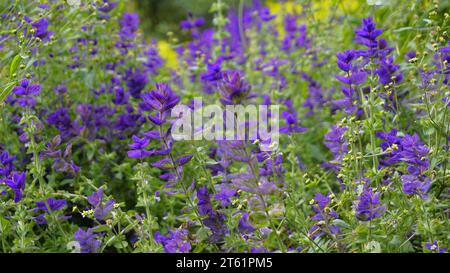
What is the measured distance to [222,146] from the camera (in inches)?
56.6

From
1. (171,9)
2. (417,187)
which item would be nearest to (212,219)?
(417,187)

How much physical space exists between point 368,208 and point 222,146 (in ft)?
1.21

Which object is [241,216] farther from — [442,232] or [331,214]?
[442,232]

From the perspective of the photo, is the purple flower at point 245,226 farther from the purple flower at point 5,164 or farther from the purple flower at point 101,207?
the purple flower at point 5,164

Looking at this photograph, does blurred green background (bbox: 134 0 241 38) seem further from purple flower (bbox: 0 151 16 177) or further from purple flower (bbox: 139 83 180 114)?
purple flower (bbox: 139 83 180 114)

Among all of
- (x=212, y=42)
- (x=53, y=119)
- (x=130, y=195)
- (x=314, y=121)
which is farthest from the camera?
(x=212, y=42)

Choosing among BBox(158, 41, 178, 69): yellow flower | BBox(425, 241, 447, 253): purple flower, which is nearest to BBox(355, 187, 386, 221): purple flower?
BBox(425, 241, 447, 253): purple flower

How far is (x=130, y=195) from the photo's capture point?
7.90 feet

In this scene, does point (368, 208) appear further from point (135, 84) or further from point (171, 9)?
point (171, 9)
